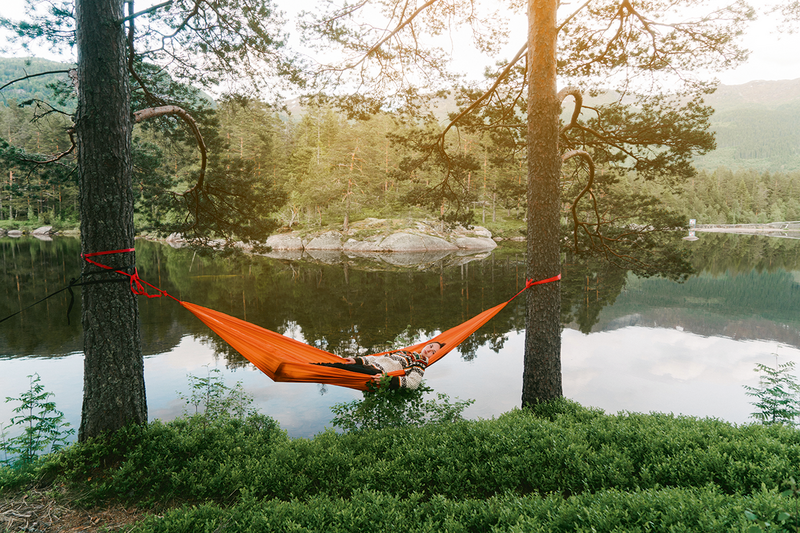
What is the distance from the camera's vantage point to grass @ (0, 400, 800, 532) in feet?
6.24

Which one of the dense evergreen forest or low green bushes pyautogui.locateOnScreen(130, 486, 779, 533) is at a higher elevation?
the dense evergreen forest

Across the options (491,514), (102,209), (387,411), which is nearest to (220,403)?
(387,411)

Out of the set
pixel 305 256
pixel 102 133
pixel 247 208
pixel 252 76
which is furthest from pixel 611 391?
pixel 305 256

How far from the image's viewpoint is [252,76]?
4676 mm

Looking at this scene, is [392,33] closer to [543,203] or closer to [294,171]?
[543,203]

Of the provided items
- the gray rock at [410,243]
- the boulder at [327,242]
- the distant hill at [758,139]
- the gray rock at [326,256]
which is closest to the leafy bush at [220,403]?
the gray rock at [326,256]

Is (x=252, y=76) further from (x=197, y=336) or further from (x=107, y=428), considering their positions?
(x=197, y=336)

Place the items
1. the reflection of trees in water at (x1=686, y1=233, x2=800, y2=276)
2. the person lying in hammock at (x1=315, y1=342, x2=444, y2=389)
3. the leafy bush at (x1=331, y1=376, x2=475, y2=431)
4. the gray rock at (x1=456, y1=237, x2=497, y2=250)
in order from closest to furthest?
the person lying in hammock at (x1=315, y1=342, x2=444, y2=389), the leafy bush at (x1=331, y1=376, x2=475, y2=431), the reflection of trees in water at (x1=686, y1=233, x2=800, y2=276), the gray rock at (x1=456, y1=237, x2=497, y2=250)

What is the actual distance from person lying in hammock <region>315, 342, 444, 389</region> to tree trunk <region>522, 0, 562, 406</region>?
1.01 m

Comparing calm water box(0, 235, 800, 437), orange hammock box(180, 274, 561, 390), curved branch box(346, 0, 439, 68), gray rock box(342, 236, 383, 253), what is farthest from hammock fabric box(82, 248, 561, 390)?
gray rock box(342, 236, 383, 253)

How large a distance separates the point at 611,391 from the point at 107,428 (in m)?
6.77

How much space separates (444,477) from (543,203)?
2.40 meters

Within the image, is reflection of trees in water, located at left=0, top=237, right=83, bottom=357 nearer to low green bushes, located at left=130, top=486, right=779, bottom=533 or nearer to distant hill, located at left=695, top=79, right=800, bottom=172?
low green bushes, located at left=130, top=486, right=779, bottom=533

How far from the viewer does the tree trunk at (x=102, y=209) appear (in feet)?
8.89
